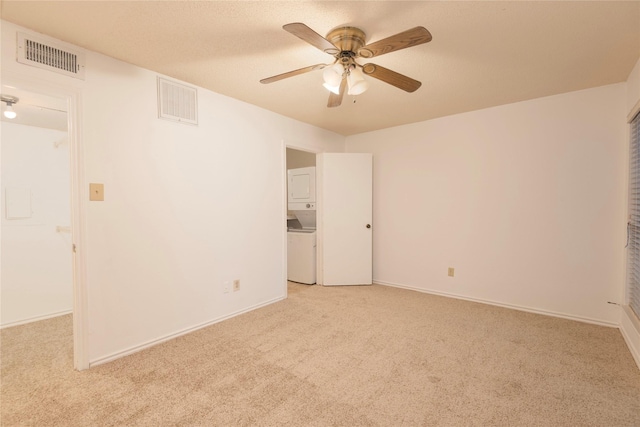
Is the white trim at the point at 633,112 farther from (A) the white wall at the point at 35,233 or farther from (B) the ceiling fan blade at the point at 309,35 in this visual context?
(A) the white wall at the point at 35,233

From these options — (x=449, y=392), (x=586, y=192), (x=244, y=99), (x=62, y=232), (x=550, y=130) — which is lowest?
(x=449, y=392)

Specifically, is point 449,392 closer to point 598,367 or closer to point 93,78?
point 598,367

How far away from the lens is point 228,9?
164 cm

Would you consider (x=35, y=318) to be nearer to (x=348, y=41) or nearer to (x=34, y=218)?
(x=34, y=218)

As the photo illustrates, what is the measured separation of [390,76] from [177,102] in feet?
5.99

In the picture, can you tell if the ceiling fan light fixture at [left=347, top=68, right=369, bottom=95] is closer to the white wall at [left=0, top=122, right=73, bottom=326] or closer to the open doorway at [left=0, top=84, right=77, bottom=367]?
the open doorway at [left=0, top=84, right=77, bottom=367]

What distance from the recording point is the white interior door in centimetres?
418

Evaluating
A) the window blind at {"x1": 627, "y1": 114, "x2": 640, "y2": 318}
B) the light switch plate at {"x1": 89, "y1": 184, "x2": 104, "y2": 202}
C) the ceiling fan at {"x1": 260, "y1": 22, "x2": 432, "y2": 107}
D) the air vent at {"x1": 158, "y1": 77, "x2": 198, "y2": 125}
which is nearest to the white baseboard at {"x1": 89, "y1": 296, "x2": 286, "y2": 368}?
the light switch plate at {"x1": 89, "y1": 184, "x2": 104, "y2": 202}

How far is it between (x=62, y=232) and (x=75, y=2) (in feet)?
8.80

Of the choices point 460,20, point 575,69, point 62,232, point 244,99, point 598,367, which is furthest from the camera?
point 62,232

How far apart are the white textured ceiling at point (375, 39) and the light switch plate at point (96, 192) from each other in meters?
0.97

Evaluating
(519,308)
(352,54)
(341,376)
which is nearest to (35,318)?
(341,376)

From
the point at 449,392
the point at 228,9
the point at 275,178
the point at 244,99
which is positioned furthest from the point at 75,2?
the point at 449,392

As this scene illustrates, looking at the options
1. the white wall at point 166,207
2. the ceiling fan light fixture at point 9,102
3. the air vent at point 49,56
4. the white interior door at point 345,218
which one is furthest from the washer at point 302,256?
the ceiling fan light fixture at point 9,102
